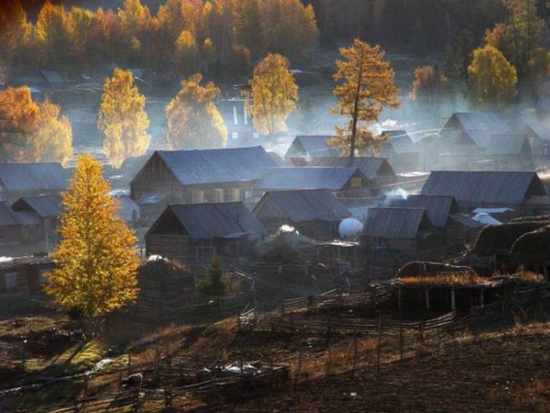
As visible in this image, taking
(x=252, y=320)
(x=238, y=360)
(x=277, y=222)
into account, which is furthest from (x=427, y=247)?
(x=238, y=360)

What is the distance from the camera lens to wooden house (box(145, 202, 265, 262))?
162 ft

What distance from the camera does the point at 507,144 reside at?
84.6 metres

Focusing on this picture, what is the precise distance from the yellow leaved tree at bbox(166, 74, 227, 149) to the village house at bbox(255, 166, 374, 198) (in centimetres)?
2708

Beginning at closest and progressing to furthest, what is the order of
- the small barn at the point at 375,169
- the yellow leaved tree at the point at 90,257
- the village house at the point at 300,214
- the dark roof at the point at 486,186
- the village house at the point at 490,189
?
the yellow leaved tree at the point at 90,257 → the village house at the point at 300,214 → the village house at the point at 490,189 → the dark roof at the point at 486,186 → the small barn at the point at 375,169

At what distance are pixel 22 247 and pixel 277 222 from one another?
1455cm

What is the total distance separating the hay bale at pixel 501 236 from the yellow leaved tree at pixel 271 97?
67909 millimetres

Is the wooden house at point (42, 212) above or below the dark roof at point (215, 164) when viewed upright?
below

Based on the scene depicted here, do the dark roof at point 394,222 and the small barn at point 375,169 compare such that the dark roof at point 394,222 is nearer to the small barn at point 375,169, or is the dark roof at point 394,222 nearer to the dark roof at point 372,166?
the small barn at point 375,169

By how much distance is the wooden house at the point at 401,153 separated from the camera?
86.4m

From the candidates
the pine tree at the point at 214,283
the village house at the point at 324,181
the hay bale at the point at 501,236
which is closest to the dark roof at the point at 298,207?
the village house at the point at 324,181

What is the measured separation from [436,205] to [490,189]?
7.64 meters

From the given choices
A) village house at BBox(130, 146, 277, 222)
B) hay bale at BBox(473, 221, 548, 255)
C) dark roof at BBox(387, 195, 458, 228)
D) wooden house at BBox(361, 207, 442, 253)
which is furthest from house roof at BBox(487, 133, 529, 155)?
hay bale at BBox(473, 221, 548, 255)

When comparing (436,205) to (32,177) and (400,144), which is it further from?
(400,144)

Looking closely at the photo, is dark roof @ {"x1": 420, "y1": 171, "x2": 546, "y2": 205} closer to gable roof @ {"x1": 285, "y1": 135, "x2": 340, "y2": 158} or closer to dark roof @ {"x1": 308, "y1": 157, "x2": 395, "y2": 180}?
dark roof @ {"x1": 308, "y1": 157, "x2": 395, "y2": 180}
